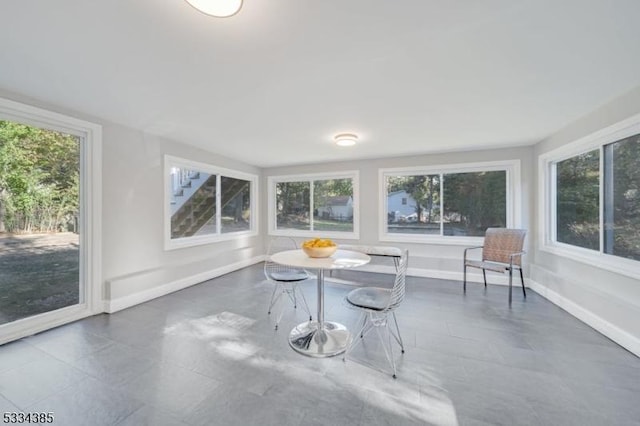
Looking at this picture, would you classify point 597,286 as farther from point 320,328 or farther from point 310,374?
point 310,374

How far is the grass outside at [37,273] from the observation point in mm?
2451

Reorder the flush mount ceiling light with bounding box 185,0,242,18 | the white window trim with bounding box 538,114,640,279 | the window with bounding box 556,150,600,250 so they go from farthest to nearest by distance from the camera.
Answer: the window with bounding box 556,150,600,250 < the white window trim with bounding box 538,114,640,279 < the flush mount ceiling light with bounding box 185,0,242,18

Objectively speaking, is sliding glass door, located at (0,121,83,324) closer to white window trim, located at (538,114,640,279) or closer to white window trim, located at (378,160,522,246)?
white window trim, located at (378,160,522,246)

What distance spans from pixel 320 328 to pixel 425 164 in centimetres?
354

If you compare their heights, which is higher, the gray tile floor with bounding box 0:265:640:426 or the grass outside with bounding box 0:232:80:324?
the grass outside with bounding box 0:232:80:324

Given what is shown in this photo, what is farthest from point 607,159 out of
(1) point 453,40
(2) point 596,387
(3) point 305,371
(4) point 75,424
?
(4) point 75,424

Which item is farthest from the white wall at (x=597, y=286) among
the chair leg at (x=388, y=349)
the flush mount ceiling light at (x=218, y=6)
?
the flush mount ceiling light at (x=218, y=6)

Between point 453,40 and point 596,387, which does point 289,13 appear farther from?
point 596,387

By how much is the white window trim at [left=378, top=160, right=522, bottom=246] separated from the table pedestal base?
2.71m

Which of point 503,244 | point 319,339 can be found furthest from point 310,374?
point 503,244

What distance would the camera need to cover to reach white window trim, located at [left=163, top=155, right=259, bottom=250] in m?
3.86

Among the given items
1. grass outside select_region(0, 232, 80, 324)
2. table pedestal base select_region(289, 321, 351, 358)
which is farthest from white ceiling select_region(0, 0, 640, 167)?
table pedestal base select_region(289, 321, 351, 358)

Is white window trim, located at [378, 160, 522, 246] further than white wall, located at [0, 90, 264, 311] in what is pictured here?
Yes

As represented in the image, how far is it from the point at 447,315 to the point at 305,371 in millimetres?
1880
